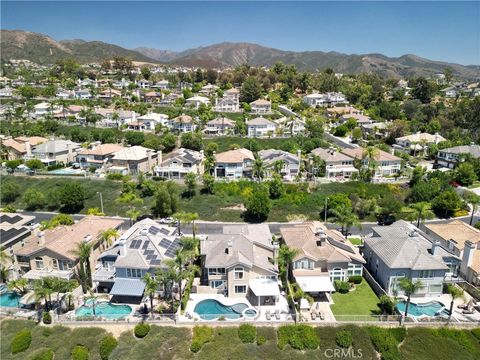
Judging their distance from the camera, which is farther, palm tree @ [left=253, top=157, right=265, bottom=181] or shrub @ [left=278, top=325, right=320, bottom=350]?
palm tree @ [left=253, top=157, right=265, bottom=181]

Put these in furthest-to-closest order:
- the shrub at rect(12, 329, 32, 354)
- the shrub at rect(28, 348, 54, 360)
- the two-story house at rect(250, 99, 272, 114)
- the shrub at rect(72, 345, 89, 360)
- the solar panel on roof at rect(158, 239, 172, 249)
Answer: the two-story house at rect(250, 99, 272, 114) → the solar panel on roof at rect(158, 239, 172, 249) → the shrub at rect(12, 329, 32, 354) → the shrub at rect(72, 345, 89, 360) → the shrub at rect(28, 348, 54, 360)

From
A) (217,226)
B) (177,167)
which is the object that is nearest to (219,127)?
(177,167)

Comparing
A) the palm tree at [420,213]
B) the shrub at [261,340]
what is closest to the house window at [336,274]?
the shrub at [261,340]

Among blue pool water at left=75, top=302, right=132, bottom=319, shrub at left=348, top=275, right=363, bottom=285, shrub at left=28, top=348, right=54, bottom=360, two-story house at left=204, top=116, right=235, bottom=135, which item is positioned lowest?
shrub at left=28, top=348, right=54, bottom=360

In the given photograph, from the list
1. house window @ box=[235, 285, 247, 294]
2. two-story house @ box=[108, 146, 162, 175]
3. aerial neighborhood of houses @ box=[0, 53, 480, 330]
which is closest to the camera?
aerial neighborhood of houses @ box=[0, 53, 480, 330]

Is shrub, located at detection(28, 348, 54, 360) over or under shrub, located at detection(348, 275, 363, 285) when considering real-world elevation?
under

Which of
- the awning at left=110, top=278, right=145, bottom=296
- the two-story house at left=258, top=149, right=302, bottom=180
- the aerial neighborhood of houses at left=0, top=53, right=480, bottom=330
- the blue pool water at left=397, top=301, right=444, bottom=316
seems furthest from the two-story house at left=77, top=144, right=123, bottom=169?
the blue pool water at left=397, top=301, right=444, bottom=316

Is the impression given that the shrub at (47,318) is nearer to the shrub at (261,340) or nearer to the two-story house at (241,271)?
the two-story house at (241,271)

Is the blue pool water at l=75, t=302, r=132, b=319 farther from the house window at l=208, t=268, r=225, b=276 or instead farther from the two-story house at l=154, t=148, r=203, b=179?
the two-story house at l=154, t=148, r=203, b=179
